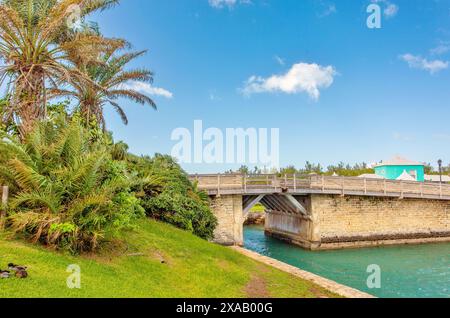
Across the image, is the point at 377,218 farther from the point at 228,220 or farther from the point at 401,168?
the point at 401,168

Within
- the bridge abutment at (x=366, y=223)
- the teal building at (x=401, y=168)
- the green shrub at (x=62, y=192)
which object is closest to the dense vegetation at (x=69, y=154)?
the green shrub at (x=62, y=192)

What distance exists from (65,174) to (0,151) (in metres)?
1.88

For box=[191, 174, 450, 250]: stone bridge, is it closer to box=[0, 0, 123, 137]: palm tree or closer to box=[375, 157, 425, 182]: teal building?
box=[0, 0, 123, 137]: palm tree

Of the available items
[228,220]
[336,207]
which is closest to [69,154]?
[228,220]

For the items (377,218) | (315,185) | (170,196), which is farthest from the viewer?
(377,218)

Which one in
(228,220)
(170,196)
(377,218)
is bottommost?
(377,218)

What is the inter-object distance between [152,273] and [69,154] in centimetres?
340

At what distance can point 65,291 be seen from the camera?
5.01 metres

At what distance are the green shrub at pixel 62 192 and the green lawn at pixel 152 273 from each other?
17.0 inches

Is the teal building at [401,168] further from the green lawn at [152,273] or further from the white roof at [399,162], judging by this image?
the green lawn at [152,273]

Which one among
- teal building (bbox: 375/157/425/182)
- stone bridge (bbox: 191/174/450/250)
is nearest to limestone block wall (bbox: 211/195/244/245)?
stone bridge (bbox: 191/174/450/250)

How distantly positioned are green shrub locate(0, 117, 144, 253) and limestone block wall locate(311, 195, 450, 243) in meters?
15.7

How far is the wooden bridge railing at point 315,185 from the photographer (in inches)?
722

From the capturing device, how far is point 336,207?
823 inches
